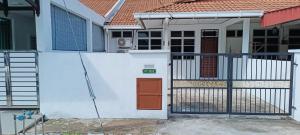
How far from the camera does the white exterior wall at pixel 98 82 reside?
21.2ft

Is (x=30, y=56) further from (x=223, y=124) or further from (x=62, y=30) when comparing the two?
(x=223, y=124)

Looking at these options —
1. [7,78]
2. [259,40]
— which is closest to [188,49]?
[259,40]

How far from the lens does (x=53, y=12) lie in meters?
7.44

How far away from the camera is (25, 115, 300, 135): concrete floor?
5605 mm

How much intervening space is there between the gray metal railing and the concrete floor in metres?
1.01

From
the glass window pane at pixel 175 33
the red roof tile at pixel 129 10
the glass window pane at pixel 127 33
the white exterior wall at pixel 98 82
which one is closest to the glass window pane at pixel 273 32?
the glass window pane at pixel 175 33

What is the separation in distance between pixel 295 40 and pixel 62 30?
458 inches

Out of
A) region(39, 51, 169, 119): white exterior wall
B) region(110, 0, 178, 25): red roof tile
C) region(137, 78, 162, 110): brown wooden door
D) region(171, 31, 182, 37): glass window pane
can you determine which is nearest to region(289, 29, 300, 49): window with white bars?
region(171, 31, 182, 37): glass window pane

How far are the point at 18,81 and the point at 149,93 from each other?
3.51 meters

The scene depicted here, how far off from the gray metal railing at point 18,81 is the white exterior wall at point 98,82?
1.46ft

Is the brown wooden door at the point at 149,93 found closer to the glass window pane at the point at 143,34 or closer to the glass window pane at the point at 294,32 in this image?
the glass window pane at the point at 143,34

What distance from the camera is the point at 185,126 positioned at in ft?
19.8

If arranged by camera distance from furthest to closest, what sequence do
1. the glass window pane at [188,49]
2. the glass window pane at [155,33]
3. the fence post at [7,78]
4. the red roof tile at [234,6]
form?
the glass window pane at [155,33] → the glass window pane at [188,49] → the red roof tile at [234,6] → the fence post at [7,78]

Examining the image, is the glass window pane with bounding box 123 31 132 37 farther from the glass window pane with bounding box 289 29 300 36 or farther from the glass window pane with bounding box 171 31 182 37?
the glass window pane with bounding box 289 29 300 36
